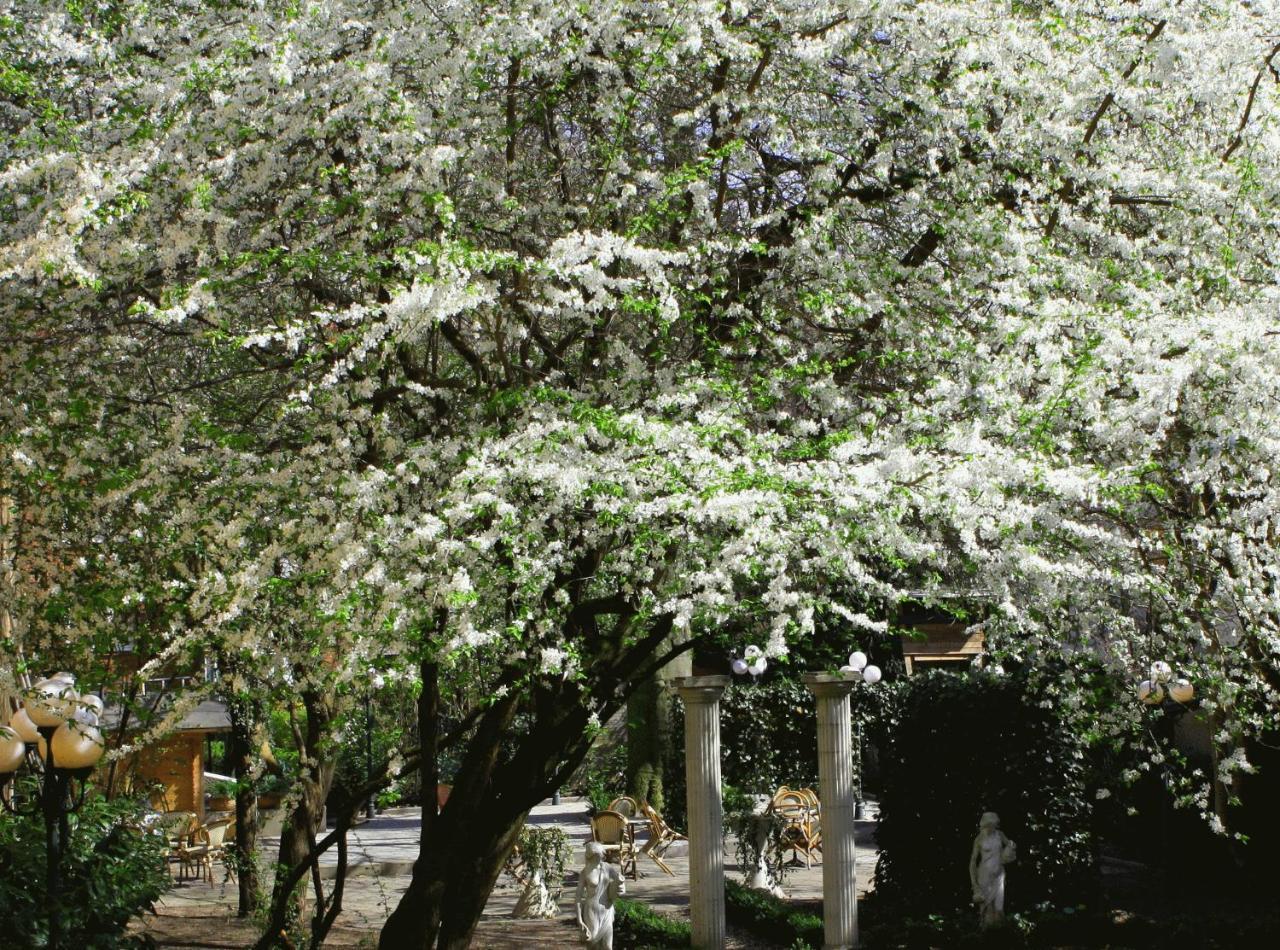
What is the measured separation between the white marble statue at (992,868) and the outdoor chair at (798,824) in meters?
3.97

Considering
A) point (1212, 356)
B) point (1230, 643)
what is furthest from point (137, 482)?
point (1230, 643)

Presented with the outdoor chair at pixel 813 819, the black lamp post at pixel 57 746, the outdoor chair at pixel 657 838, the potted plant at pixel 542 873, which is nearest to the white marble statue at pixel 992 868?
the potted plant at pixel 542 873

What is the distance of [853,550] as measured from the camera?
21.6ft

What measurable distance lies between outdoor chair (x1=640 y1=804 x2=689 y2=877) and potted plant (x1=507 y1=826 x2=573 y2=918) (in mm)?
1973

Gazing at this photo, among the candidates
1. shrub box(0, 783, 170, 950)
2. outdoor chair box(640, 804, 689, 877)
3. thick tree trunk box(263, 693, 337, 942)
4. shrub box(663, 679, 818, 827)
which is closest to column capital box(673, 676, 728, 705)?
thick tree trunk box(263, 693, 337, 942)

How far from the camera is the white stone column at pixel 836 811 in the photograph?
1065 cm

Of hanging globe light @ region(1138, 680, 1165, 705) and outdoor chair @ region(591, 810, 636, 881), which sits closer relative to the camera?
hanging globe light @ region(1138, 680, 1165, 705)

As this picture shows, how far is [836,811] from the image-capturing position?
10.9 metres

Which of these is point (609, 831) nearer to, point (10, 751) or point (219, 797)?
point (10, 751)

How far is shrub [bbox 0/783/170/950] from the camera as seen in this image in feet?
19.8

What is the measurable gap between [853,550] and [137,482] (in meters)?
3.59

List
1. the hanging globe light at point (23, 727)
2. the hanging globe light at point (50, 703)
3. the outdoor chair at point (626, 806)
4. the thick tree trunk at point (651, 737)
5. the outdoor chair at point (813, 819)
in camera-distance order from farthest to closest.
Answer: the thick tree trunk at point (651, 737), the outdoor chair at point (626, 806), the outdoor chair at point (813, 819), the hanging globe light at point (23, 727), the hanging globe light at point (50, 703)

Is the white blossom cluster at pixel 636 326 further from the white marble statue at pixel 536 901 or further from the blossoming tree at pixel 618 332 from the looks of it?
the white marble statue at pixel 536 901

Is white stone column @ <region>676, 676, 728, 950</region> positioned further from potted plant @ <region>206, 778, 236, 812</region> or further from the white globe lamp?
potted plant @ <region>206, 778, 236, 812</region>
